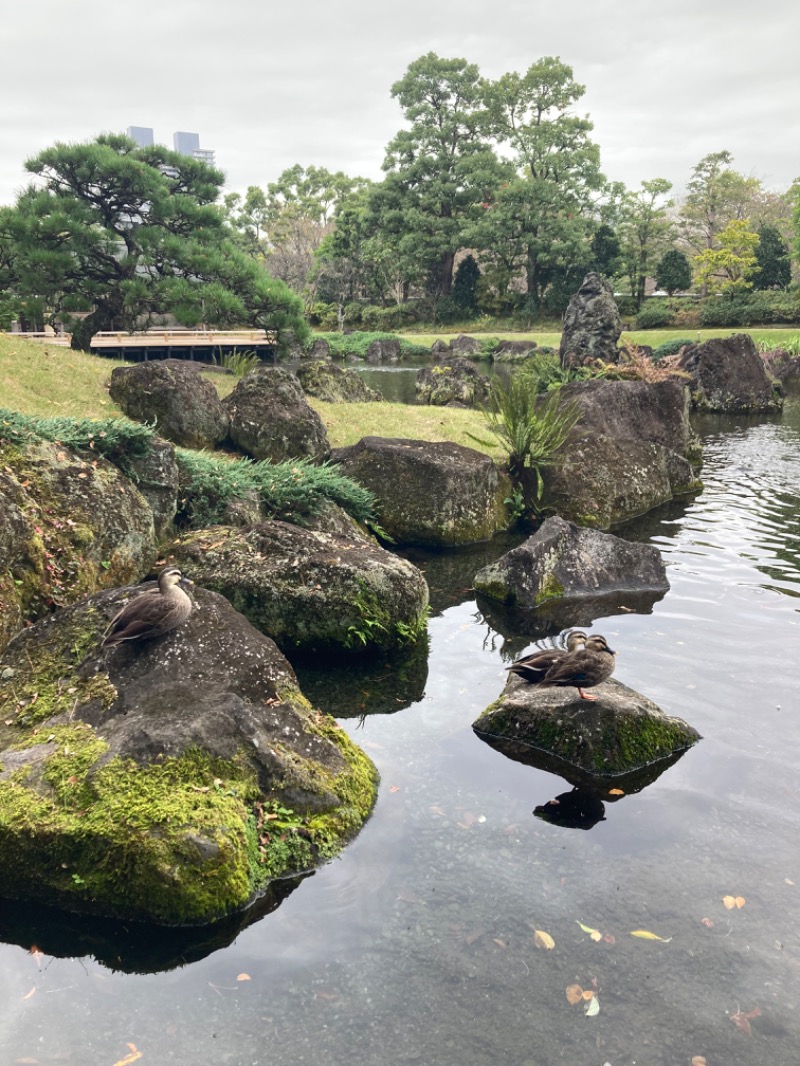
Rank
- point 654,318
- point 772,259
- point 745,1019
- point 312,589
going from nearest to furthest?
point 745,1019
point 312,589
point 654,318
point 772,259

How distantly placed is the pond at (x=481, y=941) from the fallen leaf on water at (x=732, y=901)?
0.02 meters

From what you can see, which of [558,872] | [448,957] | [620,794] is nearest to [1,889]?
[448,957]

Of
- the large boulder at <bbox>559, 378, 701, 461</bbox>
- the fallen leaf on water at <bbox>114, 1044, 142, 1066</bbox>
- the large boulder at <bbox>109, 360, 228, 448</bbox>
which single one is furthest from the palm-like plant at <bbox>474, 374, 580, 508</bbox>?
the fallen leaf on water at <bbox>114, 1044, 142, 1066</bbox>

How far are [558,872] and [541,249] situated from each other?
2269 inches

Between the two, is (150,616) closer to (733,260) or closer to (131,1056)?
(131,1056)

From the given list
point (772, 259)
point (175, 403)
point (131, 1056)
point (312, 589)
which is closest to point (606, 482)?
point (312, 589)

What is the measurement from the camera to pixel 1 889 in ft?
16.1

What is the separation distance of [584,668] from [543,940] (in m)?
2.39

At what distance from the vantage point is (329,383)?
76.5 feet

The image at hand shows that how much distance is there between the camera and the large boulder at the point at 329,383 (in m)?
22.8

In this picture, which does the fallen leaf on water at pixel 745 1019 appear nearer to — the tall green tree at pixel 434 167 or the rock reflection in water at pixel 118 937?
the rock reflection in water at pixel 118 937

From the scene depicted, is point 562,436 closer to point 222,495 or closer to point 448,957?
point 222,495

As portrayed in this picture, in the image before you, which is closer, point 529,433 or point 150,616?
point 150,616

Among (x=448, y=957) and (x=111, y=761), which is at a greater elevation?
(x=111, y=761)
